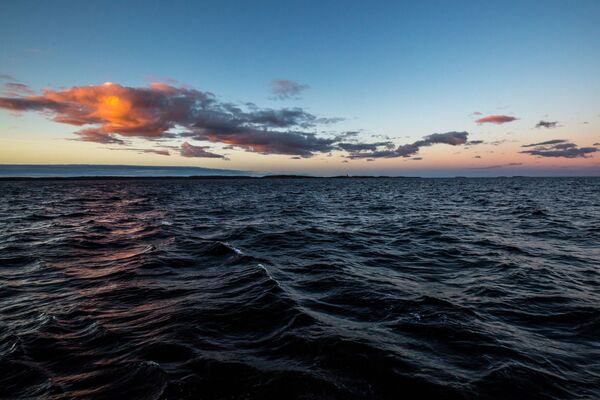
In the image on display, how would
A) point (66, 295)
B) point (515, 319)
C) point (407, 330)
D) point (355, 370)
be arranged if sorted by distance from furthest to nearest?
point (66, 295)
point (515, 319)
point (407, 330)
point (355, 370)

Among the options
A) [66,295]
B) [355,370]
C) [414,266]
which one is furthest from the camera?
[414,266]

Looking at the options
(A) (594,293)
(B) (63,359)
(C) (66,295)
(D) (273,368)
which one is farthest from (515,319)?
(C) (66,295)

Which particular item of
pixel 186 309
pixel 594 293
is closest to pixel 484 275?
pixel 594 293

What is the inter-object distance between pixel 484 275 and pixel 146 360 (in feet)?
35.2

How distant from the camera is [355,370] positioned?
5.40m

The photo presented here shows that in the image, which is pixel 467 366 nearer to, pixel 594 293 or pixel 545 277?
pixel 594 293

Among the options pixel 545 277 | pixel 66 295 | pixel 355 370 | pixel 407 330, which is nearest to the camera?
pixel 355 370

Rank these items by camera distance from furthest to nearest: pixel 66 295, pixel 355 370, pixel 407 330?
1. pixel 66 295
2. pixel 407 330
3. pixel 355 370

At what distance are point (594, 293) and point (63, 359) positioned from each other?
13289mm

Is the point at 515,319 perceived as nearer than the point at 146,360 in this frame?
No

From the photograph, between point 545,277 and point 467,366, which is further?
point 545,277

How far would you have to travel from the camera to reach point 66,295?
895 centimetres

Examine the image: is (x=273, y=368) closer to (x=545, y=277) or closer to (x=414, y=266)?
(x=414, y=266)

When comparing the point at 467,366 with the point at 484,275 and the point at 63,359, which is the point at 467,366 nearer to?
the point at 484,275
